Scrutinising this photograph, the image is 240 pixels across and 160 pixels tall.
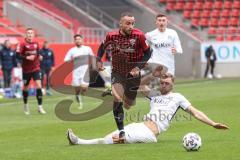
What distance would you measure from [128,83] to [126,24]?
1.34 meters

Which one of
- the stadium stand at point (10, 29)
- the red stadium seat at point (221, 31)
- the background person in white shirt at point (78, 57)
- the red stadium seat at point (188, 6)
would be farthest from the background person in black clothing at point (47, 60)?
the red stadium seat at point (188, 6)

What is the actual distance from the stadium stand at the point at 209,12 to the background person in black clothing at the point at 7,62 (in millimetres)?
19773

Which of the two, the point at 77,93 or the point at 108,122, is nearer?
the point at 108,122

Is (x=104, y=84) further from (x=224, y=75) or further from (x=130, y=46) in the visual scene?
Result: (x=130, y=46)

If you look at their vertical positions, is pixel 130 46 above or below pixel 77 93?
above

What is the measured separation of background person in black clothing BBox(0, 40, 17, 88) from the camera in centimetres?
3153

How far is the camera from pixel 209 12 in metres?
50.5

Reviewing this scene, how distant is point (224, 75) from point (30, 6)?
1250 cm

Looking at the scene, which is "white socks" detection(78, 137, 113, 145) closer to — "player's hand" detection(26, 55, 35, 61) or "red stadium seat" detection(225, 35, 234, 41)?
"player's hand" detection(26, 55, 35, 61)

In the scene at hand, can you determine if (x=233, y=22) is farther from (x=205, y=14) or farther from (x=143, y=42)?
(x=143, y=42)

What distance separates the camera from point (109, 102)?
808 inches

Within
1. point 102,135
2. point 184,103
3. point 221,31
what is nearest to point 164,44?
point 102,135

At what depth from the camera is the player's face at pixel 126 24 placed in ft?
45.6

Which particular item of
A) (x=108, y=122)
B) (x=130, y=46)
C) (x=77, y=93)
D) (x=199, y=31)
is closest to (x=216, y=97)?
(x=77, y=93)
